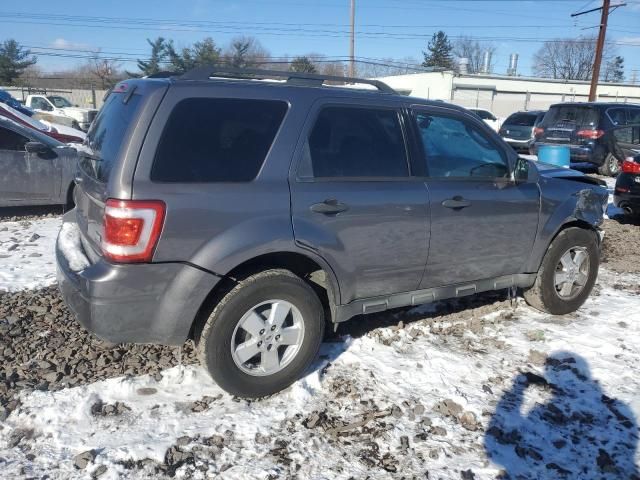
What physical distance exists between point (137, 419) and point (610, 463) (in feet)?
8.51

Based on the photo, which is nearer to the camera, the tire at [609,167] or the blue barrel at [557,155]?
the blue barrel at [557,155]

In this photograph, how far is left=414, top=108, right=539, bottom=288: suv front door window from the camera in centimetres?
377

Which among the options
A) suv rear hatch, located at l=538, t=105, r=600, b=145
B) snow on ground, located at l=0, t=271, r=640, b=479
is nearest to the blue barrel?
suv rear hatch, located at l=538, t=105, r=600, b=145

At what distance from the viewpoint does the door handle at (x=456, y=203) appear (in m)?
3.73

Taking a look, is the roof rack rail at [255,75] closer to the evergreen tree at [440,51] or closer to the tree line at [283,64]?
the tree line at [283,64]

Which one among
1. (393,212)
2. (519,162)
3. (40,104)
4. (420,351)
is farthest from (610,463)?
(40,104)

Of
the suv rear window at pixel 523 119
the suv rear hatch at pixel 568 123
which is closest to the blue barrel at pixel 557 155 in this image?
the suv rear hatch at pixel 568 123

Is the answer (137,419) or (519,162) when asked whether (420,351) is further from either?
(137,419)

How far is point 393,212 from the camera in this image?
11.5 ft

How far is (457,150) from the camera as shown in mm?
4008

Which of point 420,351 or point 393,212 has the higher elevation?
point 393,212

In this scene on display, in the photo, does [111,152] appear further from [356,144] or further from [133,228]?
[356,144]

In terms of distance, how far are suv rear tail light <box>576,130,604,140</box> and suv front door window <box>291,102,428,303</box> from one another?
440 inches

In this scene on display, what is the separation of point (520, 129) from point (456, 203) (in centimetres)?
1713
